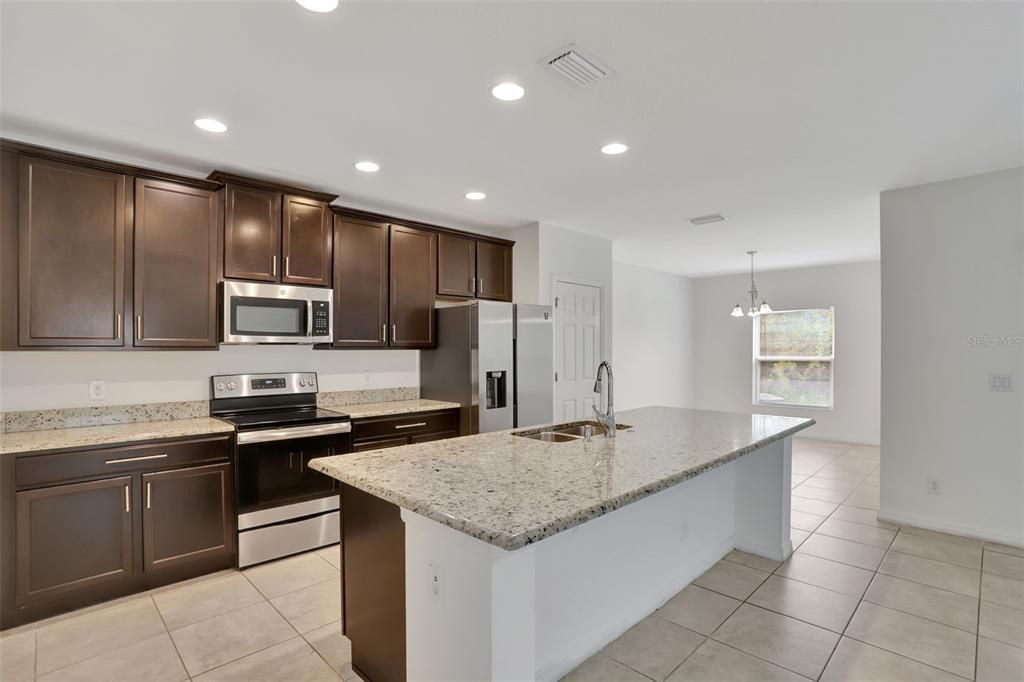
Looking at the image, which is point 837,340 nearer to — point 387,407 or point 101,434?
point 387,407

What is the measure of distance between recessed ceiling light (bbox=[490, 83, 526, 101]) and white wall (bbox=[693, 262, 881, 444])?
623 centimetres

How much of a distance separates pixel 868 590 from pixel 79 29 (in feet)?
14.5

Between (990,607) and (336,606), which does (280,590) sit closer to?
(336,606)

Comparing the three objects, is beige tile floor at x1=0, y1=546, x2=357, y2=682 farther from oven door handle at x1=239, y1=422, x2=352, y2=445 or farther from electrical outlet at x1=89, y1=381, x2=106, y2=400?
electrical outlet at x1=89, y1=381, x2=106, y2=400

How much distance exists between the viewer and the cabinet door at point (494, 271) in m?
4.71

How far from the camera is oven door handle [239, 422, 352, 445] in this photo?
3.04m

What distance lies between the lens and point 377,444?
3633mm

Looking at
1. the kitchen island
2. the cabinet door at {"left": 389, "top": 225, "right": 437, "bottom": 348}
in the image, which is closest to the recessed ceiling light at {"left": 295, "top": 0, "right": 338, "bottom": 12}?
the kitchen island

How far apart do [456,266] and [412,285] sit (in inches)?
19.4

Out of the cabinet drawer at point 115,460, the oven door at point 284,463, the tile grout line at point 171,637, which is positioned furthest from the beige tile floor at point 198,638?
the cabinet drawer at point 115,460

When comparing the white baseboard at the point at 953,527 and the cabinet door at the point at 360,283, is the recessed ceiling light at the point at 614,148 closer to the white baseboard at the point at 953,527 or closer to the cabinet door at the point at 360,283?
the cabinet door at the point at 360,283

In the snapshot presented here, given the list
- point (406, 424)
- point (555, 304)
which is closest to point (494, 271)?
point (555, 304)

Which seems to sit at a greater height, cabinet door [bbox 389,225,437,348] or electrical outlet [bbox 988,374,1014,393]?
cabinet door [bbox 389,225,437,348]

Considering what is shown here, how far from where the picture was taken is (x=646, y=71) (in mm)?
2125
